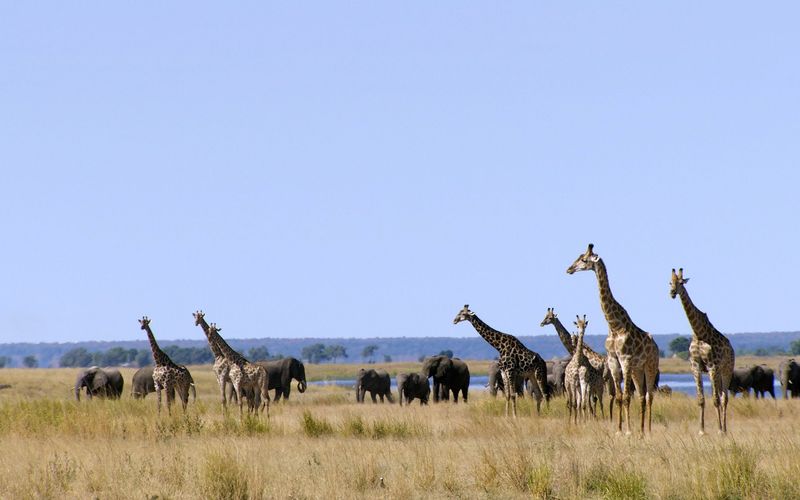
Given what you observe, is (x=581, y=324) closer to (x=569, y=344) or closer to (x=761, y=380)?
(x=569, y=344)

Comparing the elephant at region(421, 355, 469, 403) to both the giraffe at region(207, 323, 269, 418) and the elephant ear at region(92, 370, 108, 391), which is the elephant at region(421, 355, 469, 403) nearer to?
the elephant ear at region(92, 370, 108, 391)

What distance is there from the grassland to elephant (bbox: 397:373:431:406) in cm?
1864

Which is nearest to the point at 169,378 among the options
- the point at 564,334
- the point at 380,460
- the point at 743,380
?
the point at 564,334

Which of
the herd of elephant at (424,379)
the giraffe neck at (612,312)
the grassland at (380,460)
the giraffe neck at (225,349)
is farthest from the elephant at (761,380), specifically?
the giraffe neck at (612,312)

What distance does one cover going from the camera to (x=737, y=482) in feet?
46.7

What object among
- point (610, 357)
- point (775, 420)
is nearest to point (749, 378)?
point (775, 420)

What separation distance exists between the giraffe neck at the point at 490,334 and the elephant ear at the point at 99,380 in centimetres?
1595

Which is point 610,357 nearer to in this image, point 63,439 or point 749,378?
point 63,439

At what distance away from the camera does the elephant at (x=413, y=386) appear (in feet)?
139

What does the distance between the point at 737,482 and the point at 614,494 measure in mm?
1477

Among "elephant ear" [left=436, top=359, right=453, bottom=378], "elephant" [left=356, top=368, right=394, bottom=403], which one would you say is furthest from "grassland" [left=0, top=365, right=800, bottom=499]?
"elephant" [left=356, top=368, right=394, bottom=403]

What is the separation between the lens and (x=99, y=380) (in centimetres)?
3938

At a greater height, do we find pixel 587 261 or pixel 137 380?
pixel 587 261

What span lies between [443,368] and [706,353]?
23196 millimetres
